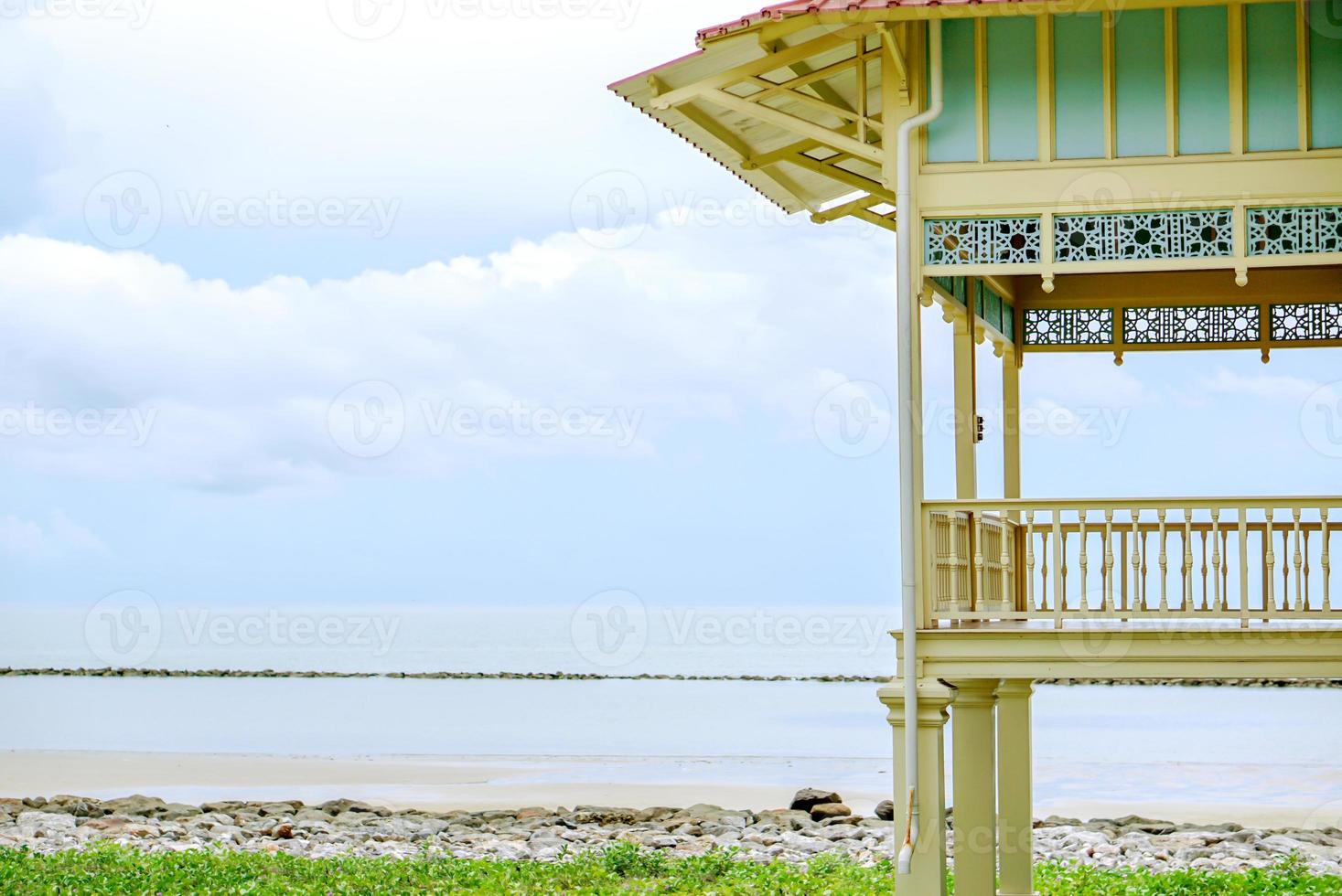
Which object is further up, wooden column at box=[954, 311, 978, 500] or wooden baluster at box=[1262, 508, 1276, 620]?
wooden column at box=[954, 311, 978, 500]

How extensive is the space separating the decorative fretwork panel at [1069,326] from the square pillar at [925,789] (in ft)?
13.5

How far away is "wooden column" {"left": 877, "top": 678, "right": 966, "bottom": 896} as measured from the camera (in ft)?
27.3

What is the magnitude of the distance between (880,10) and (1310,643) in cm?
388

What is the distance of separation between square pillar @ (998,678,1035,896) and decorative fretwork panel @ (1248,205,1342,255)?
12.8 feet

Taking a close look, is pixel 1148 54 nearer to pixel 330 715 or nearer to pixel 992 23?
pixel 992 23

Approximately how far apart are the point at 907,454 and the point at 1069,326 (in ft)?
12.6

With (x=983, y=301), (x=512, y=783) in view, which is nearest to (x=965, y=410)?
(x=983, y=301)

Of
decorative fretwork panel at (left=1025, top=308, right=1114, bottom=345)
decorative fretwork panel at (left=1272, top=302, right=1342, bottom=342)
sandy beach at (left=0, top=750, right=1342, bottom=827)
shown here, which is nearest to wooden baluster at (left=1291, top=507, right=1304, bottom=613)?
decorative fretwork panel at (left=1272, top=302, right=1342, bottom=342)

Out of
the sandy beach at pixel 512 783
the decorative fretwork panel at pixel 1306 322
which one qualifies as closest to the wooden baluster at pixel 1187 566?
the decorative fretwork panel at pixel 1306 322

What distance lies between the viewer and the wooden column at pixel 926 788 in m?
8.33

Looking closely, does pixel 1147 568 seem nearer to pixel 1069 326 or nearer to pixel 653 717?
pixel 1069 326

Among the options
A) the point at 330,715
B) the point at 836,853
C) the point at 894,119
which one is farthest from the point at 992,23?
the point at 330,715

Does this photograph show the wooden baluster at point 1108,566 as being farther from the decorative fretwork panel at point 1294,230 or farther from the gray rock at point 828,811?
the gray rock at point 828,811

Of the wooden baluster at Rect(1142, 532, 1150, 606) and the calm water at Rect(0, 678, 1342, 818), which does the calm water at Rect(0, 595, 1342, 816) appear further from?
the wooden baluster at Rect(1142, 532, 1150, 606)
